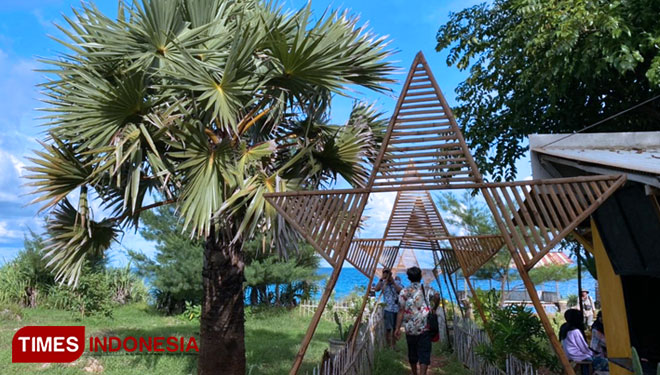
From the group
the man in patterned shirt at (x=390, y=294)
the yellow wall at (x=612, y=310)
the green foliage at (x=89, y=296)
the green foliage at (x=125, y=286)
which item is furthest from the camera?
the green foliage at (x=125, y=286)

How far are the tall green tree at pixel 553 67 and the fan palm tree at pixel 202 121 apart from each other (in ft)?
9.73

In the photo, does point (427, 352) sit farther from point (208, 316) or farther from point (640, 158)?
Result: point (640, 158)

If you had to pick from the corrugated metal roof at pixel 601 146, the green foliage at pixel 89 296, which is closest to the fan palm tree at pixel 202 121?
the corrugated metal roof at pixel 601 146

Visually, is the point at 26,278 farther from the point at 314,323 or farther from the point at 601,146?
the point at 601,146

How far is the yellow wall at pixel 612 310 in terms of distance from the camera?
16.3 feet

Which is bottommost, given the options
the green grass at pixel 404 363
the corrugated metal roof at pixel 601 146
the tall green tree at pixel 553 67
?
the green grass at pixel 404 363

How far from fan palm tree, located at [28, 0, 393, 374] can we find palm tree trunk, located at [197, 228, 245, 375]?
14 mm

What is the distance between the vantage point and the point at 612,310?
5293 millimetres

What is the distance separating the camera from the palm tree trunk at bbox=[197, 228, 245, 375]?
21.6ft

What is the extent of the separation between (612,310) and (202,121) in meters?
5.29

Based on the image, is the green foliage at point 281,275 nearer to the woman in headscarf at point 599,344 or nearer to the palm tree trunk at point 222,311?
the palm tree trunk at point 222,311

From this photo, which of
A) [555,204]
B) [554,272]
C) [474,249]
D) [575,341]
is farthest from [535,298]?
[554,272]

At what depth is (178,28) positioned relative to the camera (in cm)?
655

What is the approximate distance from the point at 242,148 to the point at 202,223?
3.99 feet
